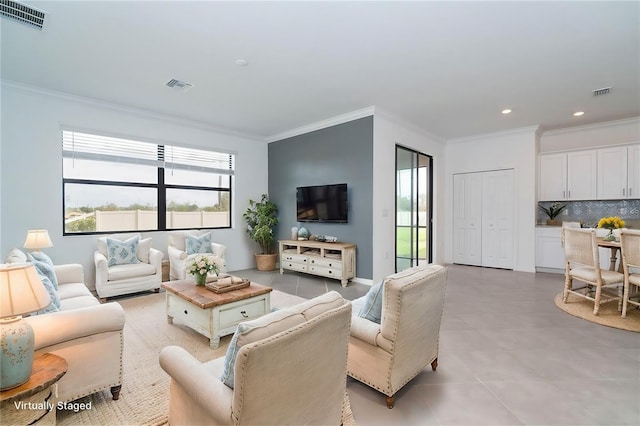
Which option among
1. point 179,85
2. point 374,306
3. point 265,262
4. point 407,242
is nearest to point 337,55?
point 179,85

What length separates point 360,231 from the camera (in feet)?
16.3

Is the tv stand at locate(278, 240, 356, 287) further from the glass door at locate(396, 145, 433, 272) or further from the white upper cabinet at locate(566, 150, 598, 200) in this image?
the white upper cabinet at locate(566, 150, 598, 200)

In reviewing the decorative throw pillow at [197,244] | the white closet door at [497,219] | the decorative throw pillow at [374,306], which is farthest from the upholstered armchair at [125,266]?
the white closet door at [497,219]

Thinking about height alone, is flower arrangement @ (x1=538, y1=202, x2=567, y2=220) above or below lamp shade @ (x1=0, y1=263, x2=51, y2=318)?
above

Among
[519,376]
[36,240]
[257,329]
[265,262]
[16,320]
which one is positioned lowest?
[519,376]

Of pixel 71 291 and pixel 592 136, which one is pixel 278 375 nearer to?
pixel 71 291

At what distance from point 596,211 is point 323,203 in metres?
5.23

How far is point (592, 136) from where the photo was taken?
5.68 m

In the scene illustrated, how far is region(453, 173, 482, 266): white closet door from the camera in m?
6.36

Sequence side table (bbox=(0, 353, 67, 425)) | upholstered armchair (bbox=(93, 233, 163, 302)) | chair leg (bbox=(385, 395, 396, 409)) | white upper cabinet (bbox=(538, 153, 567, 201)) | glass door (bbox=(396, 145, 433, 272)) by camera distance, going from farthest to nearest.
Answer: white upper cabinet (bbox=(538, 153, 567, 201)) → glass door (bbox=(396, 145, 433, 272)) → upholstered armchair (bbox=(93, 233, 163, 302)) → chair leg (bbox=(385, 395, 396, 409)) → side table (bbox=(0, 353, 67, 425))

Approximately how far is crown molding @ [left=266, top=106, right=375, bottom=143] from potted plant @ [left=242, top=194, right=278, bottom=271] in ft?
4.77

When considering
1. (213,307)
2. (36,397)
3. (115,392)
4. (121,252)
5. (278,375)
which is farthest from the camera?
(121,252)

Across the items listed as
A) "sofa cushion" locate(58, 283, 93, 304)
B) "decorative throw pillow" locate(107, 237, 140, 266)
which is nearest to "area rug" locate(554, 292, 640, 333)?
"sofa cushion" locate(58, 283, 93, 304)

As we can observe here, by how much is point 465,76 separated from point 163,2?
10.6 feet
